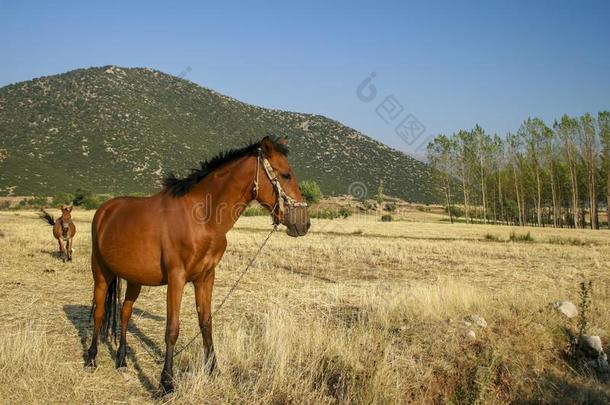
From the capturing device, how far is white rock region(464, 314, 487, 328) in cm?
740

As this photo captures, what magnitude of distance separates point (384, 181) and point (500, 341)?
75546 millimetres

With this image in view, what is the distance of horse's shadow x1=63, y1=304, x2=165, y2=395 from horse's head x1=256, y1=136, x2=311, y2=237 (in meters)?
2.29

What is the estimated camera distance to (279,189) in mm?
5105

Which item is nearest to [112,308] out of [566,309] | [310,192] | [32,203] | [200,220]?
[200,220]

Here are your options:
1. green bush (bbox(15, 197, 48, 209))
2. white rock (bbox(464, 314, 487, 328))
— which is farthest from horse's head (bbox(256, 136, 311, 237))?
green bush (bbox(15, 197, 48, 209))

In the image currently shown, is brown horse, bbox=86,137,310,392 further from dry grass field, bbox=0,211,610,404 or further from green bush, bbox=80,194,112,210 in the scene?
green bush, bbox=80,194,112,210

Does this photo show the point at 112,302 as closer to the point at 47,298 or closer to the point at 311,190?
the point at 47,298

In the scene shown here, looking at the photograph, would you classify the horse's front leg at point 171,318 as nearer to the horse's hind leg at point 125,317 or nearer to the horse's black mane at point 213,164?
the horse's black mane at point 213,164

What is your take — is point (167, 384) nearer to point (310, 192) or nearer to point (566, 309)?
point (566, 309)

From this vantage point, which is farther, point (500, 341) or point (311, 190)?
point (311, 190)

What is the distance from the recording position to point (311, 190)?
5291cm

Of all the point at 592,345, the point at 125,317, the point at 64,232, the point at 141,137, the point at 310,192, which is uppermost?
the point at 141,137

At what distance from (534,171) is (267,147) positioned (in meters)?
62.4

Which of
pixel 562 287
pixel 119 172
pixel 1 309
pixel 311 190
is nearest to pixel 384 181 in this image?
pixel 311 190
